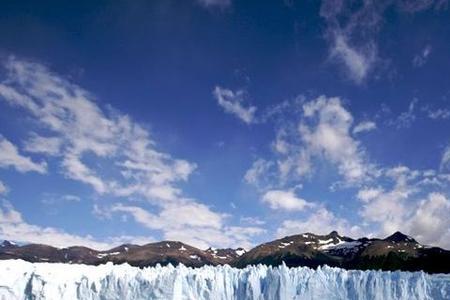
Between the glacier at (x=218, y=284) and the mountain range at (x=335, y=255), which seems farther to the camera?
the mountain range at (x=335, y=255)

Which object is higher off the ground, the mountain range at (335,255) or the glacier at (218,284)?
the mountain range at (335,255)

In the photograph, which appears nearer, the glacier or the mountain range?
the glacier

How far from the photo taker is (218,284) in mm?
33281

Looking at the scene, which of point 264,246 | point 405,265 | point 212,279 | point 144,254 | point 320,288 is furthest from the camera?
point 144,254

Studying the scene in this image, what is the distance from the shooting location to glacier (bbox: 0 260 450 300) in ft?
103

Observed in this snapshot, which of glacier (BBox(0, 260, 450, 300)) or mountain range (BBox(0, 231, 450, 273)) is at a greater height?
mountain range (BBox(0, 231, 450, 273))

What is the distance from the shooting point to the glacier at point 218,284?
3133cm

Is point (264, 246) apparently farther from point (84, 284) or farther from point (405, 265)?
point (84, 284)

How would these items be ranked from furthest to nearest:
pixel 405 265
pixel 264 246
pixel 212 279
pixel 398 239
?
pixel 264 246 → pixel 398 239 → pixel 405 265 → pixel 212 279

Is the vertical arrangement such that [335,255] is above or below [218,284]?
above

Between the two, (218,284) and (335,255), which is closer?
(218,284)

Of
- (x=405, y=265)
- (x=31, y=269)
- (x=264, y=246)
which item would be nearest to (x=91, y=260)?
(x=264, y=246)

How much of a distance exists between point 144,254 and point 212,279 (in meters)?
166

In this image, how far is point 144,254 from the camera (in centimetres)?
19338
